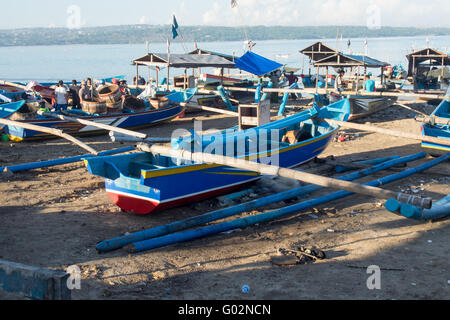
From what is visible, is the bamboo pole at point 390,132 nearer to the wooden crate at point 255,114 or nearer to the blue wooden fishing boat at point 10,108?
the wooden crate at point 255,114

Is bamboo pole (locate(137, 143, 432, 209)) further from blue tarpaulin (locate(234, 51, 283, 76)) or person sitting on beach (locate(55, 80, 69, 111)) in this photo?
blue tarpaulin (locate(234, 51, 283, 76))

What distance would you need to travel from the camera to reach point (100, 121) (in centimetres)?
1517

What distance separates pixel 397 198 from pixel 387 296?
3.79ft

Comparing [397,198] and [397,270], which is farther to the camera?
[397,270]

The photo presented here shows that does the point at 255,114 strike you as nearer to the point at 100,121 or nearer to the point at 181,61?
the point at 100,121

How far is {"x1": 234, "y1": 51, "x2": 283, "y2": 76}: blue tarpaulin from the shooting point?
1830cm

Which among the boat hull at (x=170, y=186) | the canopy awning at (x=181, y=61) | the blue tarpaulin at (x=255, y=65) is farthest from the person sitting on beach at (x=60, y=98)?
A: the boat hull at (x=170, y=186)

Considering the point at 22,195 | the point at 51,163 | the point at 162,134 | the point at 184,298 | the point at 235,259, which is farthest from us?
the point at 162,134

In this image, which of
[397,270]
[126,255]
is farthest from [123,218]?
[397,270]

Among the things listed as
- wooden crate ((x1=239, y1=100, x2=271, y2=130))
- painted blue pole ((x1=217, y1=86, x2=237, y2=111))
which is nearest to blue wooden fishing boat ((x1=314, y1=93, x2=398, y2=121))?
painted blue pole ((x1=217, y1=86, x2=237, y2=111))

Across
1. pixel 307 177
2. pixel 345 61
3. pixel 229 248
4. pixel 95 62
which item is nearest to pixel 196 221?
pixel 229 248
